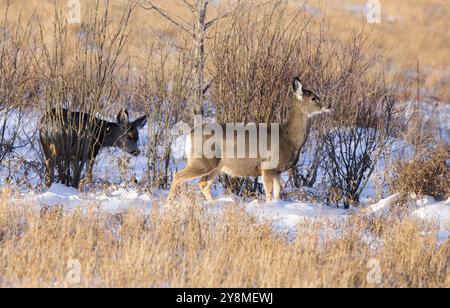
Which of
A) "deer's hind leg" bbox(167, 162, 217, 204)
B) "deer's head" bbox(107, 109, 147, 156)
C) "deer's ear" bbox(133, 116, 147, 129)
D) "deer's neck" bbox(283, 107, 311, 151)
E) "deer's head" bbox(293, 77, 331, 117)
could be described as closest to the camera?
"deer's hind leg" bbox(167, 162, 217, 204)

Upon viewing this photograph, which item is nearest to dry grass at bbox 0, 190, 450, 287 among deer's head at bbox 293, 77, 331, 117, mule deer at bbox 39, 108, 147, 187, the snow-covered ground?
the snow-covered ground

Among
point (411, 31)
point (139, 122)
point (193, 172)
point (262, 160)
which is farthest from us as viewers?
point (411, 31)

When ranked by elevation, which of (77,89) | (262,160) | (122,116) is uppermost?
(77,89)

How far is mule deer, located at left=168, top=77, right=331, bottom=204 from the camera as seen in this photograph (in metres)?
10.2

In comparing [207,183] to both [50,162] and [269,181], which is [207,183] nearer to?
[269,181]

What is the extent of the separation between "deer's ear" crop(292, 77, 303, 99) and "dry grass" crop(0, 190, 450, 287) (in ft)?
9.62

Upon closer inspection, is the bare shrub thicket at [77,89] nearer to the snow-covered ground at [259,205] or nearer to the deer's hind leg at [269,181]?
the snow-covered ground at [259,205]

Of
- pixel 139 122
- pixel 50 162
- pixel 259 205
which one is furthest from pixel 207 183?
pixel 139 122

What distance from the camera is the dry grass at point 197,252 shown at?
6.43 metres

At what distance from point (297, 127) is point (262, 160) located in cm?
94

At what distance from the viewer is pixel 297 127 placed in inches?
433

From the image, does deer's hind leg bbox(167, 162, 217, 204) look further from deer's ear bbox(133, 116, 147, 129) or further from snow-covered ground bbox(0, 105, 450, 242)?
deer's ear bbox(133, 116, 147, 129)

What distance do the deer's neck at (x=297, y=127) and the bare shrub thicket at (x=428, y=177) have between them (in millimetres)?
1631
